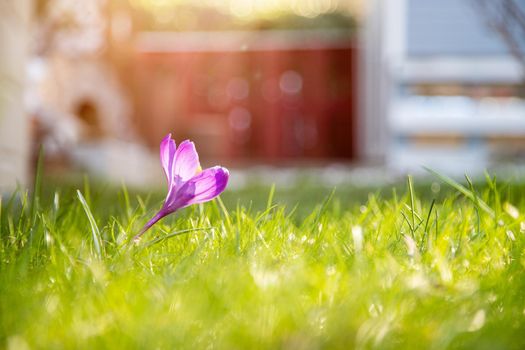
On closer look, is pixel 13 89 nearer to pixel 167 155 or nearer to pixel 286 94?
pixel 167 155

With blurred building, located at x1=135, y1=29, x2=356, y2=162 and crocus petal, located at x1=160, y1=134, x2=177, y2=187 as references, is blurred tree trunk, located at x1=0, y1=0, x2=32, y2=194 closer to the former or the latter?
crocus petal, located at x1=160, y1=134, x2=177, y2=187

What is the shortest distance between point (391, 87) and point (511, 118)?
55.3 inches

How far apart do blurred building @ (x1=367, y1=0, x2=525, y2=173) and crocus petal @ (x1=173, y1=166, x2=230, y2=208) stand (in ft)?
23.9

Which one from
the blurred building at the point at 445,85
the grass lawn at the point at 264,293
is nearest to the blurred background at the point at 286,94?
the blurred building at the point at 445,85

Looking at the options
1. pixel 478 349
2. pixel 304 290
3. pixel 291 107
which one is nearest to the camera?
pixel 478 349

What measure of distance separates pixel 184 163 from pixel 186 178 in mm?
15

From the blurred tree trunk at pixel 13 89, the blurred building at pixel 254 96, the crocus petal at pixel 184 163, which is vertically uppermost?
the crocus petal at pixel 184 163

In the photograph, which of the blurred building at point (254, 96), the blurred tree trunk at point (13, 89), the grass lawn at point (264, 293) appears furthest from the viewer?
the blurred building at point (254, 96)

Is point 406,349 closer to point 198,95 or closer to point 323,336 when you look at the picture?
point 323,336

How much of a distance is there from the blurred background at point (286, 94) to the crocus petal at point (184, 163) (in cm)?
404

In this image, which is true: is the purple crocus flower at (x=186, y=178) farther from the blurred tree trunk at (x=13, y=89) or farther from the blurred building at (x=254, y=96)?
the blurred building at (x=254, y=96)

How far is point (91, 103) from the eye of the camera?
662 cm

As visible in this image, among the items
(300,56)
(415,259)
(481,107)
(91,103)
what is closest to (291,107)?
(300,56)

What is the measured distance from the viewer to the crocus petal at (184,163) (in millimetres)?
713
